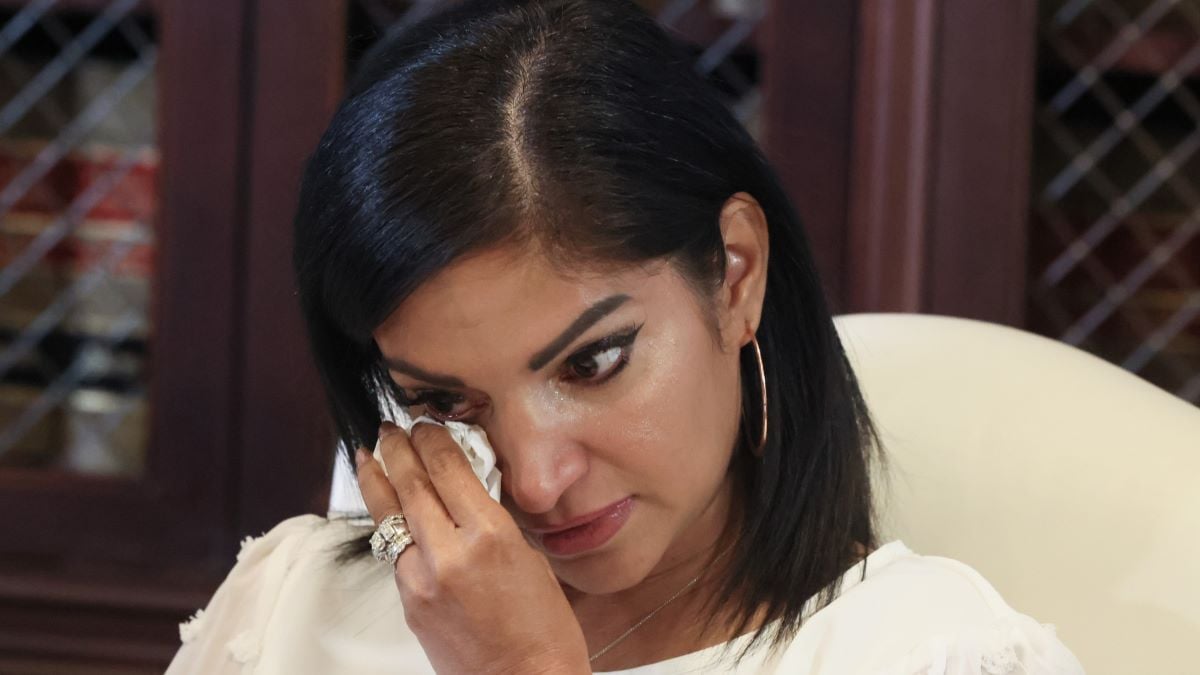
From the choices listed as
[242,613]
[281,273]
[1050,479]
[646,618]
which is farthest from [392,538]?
[281,273]

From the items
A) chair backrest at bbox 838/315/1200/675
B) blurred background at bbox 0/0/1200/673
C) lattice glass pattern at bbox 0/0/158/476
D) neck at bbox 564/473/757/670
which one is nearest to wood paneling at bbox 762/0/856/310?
blurred background at bbox 0/0/1200/673

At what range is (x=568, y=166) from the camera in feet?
2.98

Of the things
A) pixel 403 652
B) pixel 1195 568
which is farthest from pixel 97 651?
pixel 1195 568

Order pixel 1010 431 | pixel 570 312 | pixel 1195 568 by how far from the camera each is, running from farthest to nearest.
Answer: pixel 1010 431 < pixel 1195 568 < pixel 570 312

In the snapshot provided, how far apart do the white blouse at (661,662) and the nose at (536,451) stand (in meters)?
0.20

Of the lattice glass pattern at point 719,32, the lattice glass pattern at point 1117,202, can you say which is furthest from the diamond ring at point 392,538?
the lattice glass pattern at point 1117,202

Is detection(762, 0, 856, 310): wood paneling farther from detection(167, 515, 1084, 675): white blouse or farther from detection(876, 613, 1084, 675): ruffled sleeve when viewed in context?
detection(876, 613, 1084, 675): ruffled sleeve

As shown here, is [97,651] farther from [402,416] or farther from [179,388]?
[402,416]

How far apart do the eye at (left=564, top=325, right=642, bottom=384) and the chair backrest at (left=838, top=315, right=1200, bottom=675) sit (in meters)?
0.31

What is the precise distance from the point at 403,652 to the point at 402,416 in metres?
0.21

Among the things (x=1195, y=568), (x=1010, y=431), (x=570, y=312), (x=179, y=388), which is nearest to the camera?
(x=570, y=312)

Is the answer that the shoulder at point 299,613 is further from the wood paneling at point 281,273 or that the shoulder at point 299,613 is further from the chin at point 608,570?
the wood paneling at point 281,273

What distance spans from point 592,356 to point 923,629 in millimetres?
284

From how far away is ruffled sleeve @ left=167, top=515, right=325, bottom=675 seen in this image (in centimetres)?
121
